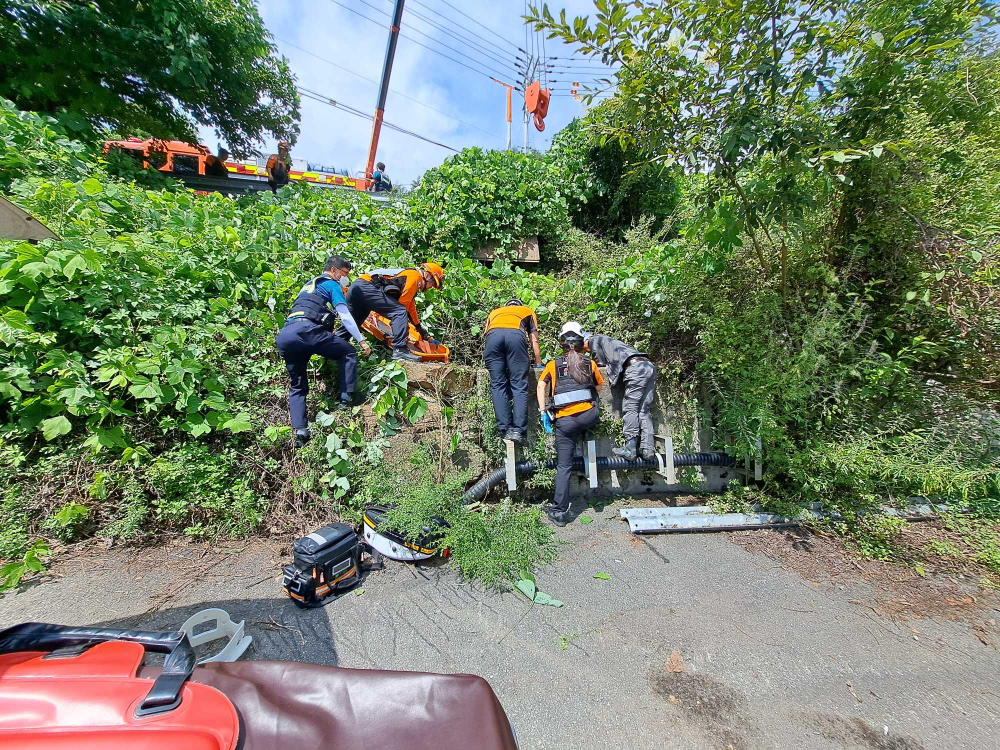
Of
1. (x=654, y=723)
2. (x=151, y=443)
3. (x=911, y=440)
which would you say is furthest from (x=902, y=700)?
(x=151, y=443)

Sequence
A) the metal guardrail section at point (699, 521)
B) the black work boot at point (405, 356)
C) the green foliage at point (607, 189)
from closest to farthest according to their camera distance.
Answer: the metal guardrail section at point (699, 521)
the black work boot at point (405, 356)
the green foliage at point (607, 189)

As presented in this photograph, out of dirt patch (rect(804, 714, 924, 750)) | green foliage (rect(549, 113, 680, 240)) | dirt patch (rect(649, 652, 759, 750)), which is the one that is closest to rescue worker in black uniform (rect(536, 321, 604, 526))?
dirt patch (rect(649, 652, 759, 750))

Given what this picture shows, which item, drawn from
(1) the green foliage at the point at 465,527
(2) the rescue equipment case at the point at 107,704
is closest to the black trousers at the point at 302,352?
(1) the green foliage at the point at 465,527

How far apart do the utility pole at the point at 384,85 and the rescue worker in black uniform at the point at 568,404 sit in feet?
36.9

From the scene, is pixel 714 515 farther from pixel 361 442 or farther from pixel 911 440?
pixel 361 442

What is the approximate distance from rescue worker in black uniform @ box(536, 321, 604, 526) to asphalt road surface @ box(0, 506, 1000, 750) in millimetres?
739

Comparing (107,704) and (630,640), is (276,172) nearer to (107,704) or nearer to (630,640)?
(107,704)

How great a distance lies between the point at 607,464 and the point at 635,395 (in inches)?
33.1

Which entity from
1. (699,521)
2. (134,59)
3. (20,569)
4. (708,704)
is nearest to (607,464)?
(699,521)

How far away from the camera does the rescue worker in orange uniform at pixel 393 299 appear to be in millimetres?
4627

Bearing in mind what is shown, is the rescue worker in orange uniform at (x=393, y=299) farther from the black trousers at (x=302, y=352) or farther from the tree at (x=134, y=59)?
the tree at (x=134, y=59)

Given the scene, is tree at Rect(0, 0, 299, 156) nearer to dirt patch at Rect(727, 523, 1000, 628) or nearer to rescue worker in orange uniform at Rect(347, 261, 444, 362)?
rescue worker in orange uniform at Rect(347, 261, 444, 362)

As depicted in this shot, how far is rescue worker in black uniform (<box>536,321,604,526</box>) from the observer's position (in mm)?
4219

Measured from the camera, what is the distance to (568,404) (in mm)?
4219
